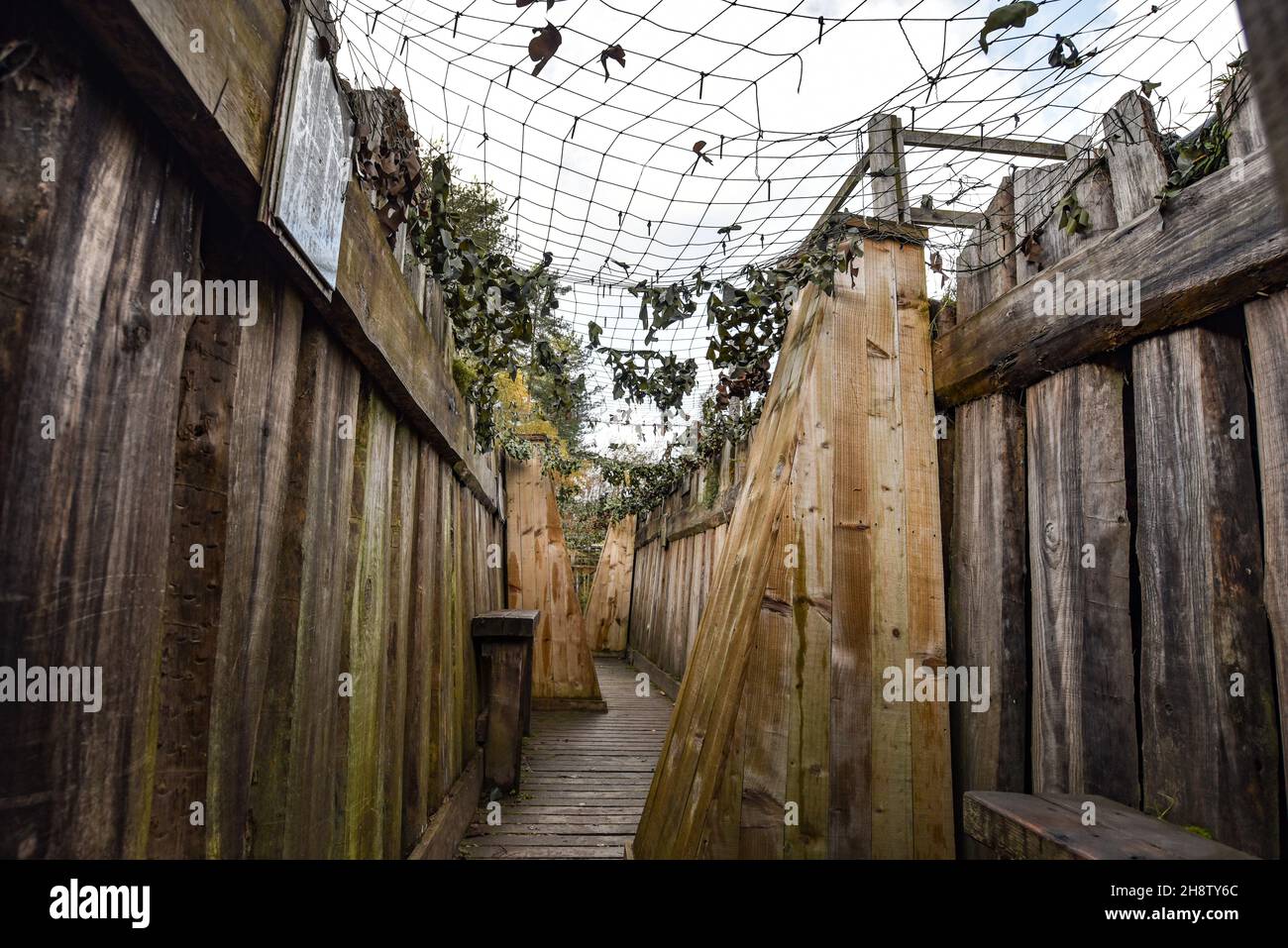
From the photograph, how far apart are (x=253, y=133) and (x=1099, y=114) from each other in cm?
199

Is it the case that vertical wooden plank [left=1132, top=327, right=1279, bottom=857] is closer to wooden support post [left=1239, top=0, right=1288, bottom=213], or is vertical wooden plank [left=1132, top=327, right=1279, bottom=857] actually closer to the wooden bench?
the wooden bench

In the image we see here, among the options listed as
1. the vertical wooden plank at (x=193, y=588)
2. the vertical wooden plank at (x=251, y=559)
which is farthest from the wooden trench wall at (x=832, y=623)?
the vertical wooden plank at (x=193, y=588)

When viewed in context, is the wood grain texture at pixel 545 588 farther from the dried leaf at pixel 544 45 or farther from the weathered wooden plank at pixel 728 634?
the dried leaf at pixel 544 45

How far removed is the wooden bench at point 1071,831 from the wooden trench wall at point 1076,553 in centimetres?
9

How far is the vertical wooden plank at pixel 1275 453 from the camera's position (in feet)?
4.10

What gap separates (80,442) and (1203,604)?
190 centimetres

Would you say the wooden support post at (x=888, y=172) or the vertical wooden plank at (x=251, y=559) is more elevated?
the wooden support post at (x=888, y=172)

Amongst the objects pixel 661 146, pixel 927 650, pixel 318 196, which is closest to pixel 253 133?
pixel 318 196

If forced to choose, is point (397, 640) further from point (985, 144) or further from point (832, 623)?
point (985, 144)

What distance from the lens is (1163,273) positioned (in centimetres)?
152

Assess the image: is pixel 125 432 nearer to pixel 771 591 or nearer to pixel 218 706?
pixel 218 706

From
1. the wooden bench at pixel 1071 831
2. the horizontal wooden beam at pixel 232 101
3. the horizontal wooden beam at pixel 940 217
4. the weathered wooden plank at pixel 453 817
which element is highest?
the horizontal wooden beam at pixel 940 217

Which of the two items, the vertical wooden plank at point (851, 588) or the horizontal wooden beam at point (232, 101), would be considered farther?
the vertical wooden plank at point (851, 588)
